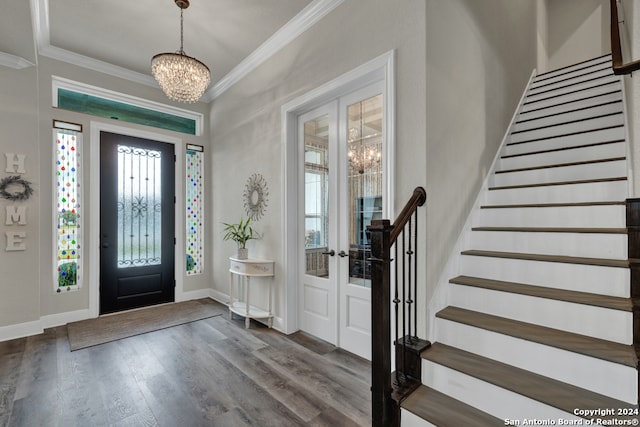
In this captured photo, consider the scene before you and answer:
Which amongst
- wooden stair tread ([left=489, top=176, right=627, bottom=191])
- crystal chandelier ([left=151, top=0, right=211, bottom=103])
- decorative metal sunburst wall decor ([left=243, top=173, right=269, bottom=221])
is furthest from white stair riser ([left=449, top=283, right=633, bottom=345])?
crystal chandelier ([left=151, top=0, right=211, bottom=103])

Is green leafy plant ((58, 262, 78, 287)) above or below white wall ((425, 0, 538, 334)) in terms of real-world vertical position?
below

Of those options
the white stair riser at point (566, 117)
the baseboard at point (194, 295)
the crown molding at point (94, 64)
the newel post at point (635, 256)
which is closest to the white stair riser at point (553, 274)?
the newel post at point (635, 256)

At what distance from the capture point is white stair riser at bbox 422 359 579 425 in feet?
4.71

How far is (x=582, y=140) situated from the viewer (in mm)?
2928

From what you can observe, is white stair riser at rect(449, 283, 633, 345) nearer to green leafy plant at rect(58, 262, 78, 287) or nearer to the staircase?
the staircase

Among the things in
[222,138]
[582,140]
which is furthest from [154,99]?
[582,140]

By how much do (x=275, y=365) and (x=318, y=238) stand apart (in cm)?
130

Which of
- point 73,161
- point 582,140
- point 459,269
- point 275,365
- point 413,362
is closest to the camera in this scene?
point 413,362

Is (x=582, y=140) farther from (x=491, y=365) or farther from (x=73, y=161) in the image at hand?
(x=73, y=161)

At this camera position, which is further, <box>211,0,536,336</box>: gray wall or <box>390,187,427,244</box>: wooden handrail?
<box>211,0,536,336</box>: gray wall

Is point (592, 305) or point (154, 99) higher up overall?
point (154, 99)

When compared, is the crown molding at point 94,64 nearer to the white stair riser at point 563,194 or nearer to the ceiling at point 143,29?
the ceiling at point 143,29

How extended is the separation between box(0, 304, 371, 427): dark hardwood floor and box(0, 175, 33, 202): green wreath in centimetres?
156

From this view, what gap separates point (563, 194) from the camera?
8.00ft
